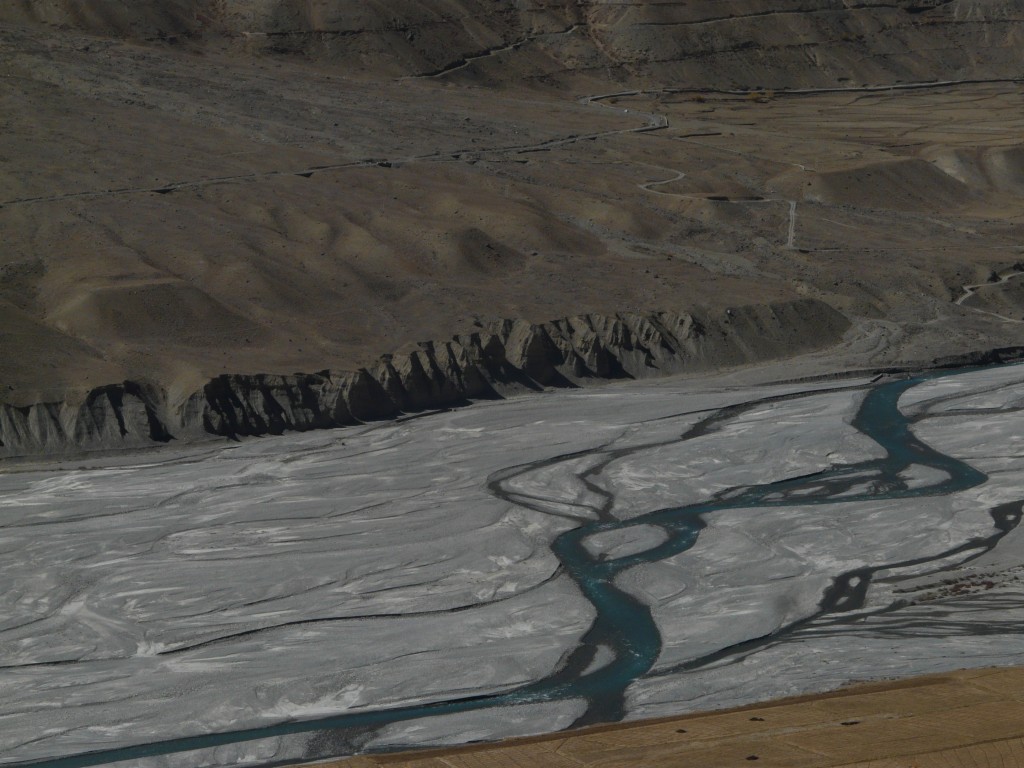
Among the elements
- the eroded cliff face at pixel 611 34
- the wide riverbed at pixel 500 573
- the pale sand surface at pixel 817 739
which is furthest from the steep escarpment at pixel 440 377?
the eroded cliff face at pixel 611 34

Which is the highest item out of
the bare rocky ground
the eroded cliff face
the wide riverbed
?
the eroded cliff face

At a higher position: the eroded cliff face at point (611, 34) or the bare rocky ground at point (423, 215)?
the eroded cliff face at point (611, 34)

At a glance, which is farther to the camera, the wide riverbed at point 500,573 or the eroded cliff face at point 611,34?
the eroded cliff face at point 611,34

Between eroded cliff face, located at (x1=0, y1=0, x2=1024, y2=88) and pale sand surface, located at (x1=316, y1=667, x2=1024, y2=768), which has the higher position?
eroded cliff face, located at (x1=0, y1=0, x2=1024, y2=88)

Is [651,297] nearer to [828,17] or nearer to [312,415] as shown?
[312,415]

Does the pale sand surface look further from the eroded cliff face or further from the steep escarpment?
the eroded cliff face

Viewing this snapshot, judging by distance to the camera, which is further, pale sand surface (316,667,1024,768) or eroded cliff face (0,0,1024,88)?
eroded cliff face (0,0,1024,88)

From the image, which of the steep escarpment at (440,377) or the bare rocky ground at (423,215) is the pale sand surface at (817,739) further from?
the bare rocky ground at (423,215)

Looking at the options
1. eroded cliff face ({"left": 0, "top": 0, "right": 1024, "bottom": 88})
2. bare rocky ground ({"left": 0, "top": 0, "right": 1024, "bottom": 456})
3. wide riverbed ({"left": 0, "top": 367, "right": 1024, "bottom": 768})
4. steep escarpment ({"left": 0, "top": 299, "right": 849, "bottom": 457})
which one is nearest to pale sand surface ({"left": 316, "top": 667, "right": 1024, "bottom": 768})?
wide riverbed ({"left": 0, "top": 367, "right": 1024, "bottom": 768})
